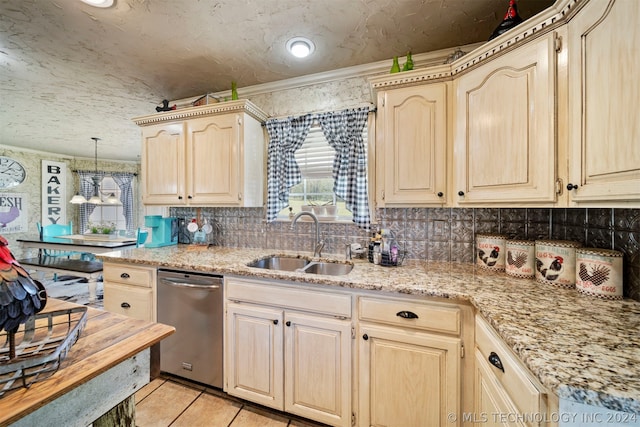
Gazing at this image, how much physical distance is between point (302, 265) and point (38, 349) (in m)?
1.45

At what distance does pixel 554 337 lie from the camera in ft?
2.54

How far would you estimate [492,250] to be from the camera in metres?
1.55

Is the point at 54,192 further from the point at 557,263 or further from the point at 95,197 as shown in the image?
the point at 557,263

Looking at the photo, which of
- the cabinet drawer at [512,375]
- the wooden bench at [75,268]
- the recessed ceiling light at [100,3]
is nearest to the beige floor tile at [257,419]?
the cabinet drawer at [512,375]

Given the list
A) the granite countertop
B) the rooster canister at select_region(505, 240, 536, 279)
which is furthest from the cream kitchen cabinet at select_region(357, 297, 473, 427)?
the rooster canister at select_region(505, 240, 536, 279)

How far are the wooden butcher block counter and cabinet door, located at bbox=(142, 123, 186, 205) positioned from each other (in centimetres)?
150

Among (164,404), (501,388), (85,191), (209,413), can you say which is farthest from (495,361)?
(85,191)

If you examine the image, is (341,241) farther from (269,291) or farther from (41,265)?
(41,265)

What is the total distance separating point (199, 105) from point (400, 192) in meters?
1.88

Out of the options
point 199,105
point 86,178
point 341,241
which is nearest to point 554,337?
point 341,241

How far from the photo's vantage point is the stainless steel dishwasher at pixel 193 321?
170cm

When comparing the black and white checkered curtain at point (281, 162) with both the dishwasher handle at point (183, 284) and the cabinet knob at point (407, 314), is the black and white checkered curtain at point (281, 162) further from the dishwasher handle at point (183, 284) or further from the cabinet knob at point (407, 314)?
the cabinet knob at point (407, 314)

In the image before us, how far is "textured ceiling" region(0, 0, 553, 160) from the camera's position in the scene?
145 centimetres

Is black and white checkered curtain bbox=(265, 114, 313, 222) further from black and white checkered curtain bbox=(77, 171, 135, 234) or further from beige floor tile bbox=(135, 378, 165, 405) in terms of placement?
black and white checkered curtain bbox=(77, 171, 135, 234)
